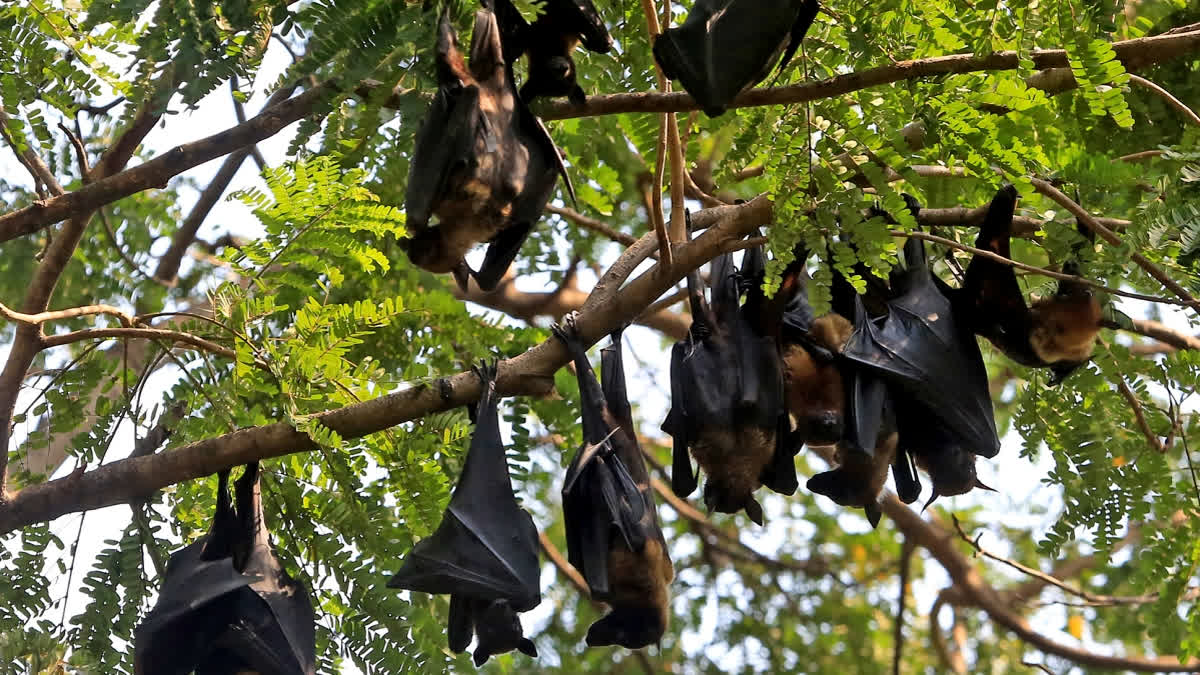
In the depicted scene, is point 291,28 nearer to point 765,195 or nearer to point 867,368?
point 765,195

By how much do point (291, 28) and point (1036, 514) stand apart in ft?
29.9

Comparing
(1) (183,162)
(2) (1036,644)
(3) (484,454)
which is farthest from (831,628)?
(1) (183,162)

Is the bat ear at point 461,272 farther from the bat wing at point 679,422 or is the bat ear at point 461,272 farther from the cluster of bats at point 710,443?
the bat wing at point 679,422

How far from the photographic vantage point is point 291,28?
2924 mm

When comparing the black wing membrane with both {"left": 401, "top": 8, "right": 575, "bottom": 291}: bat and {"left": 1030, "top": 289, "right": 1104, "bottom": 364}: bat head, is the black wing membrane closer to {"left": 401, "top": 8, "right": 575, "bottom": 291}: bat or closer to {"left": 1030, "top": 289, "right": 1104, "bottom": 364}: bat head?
{"left": 401, "top": 8, "right": 575, "bottom": 291}: bat

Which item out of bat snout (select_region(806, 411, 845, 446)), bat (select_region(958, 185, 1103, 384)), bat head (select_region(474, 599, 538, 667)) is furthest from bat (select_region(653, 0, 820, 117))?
bat head (select_region(474, 599, 538, 667))

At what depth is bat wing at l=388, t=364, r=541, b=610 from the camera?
4.02 meters

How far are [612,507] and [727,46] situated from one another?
178 cm

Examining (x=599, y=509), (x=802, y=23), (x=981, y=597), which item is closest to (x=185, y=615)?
(x=599, y=509)

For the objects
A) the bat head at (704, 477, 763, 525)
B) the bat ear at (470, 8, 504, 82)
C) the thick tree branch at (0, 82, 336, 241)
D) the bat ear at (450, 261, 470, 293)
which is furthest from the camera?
the bat head at (704, 477, 763, 525)

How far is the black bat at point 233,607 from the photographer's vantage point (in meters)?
4.08

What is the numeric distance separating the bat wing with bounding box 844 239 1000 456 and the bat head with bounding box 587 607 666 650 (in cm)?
123

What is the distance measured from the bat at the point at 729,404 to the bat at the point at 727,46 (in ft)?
4.22

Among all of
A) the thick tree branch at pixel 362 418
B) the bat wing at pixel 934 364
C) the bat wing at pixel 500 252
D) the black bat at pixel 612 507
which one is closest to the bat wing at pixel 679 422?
the black bat at pixel 612 507
